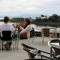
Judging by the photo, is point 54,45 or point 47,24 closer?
point 54,45

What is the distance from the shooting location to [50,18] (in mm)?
16547

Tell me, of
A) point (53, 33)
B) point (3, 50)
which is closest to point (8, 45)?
point (3, 50)

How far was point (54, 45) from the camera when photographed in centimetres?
536

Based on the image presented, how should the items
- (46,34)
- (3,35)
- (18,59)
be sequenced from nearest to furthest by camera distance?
1. (18,59)
2. (3,35)
3. (46,34)

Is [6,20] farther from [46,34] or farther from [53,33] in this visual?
[53,33]

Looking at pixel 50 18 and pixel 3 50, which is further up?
pixel 50 18

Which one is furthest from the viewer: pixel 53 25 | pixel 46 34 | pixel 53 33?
pixel 53 25

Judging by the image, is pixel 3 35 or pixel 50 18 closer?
pixel 3 35

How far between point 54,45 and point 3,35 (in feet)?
17.4

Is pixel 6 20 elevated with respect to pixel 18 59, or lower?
elevated

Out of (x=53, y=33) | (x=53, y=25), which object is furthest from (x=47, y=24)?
(x=53, y=33)

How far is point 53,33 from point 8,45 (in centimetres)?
500

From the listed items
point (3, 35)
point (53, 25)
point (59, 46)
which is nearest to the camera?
point (59, 46)

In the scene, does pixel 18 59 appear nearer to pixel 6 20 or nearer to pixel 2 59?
pixel 2 59
